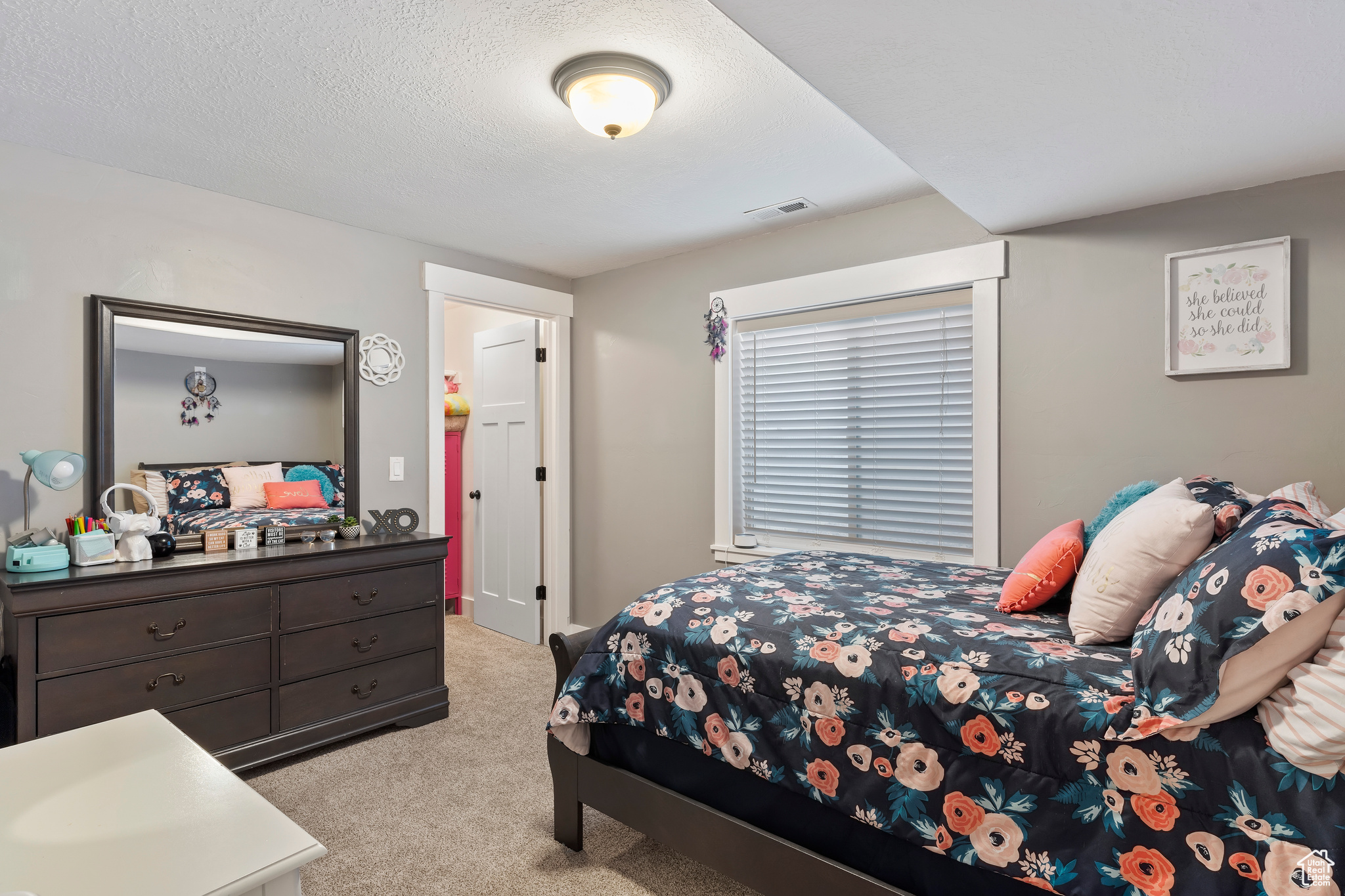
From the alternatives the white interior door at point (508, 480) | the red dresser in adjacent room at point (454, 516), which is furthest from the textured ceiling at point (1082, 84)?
the red dresser in adjacent room at point (454, 516)

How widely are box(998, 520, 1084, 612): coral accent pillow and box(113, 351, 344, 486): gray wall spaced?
3028 mm

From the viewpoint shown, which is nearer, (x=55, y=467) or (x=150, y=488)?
(x=55, y=467)

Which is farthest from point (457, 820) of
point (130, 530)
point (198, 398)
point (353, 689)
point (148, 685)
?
point (198, 398)

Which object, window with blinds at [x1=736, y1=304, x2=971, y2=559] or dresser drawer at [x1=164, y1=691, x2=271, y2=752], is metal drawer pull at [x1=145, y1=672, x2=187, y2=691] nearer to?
dresser drawer at [x1=164, y1=691, x2=271, y2=752]

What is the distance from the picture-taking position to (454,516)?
17.5ft

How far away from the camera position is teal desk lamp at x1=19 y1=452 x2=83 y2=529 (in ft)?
7.77

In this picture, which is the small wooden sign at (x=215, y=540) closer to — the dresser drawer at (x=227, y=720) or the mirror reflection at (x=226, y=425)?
the mirror reflection at (x=226, y=425)

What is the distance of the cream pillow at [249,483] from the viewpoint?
3014 mm

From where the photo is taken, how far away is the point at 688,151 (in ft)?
8.57

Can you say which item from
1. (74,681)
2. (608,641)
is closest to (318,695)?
(74,681)

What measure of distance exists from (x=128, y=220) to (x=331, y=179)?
80cm

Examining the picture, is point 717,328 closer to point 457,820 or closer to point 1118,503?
point 1118,503

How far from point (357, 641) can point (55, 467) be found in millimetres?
1247

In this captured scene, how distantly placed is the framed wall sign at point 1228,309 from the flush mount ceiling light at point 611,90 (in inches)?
77.2
